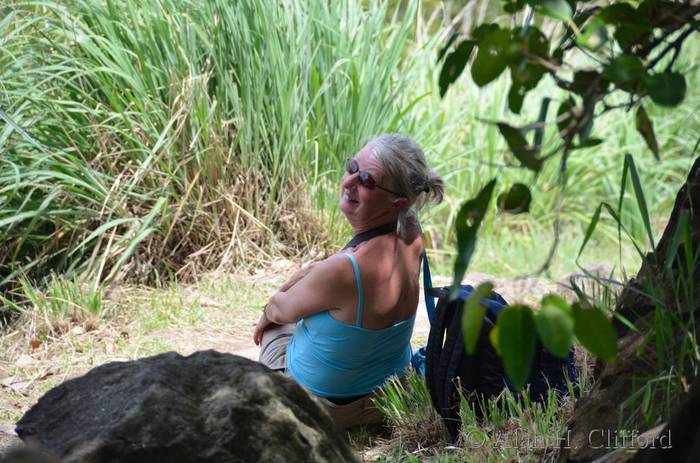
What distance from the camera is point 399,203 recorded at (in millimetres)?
3342

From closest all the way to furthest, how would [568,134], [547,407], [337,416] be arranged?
[568,134] < [547,407] < [337,416]

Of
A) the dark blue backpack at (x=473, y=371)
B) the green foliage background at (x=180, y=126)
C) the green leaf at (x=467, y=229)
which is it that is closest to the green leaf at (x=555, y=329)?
the green leaf at (x=467, y=229)

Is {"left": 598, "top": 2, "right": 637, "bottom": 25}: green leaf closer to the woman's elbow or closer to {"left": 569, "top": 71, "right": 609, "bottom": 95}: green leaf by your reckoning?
{"left": 569, "top": 71, "right": 609, "bottom": 95}: green leaf

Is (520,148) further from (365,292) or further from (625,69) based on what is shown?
(365,292)

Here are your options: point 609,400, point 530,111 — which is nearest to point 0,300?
point 609,400

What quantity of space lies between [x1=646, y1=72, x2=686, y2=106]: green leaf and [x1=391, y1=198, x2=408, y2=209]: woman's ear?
2039 millimetres

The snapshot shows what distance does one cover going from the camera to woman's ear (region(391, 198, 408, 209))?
3.33 metres

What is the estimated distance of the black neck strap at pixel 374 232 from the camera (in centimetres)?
331

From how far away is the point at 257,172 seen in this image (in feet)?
18.6

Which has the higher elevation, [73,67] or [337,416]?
[73,67]

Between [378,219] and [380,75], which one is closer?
[378,219]

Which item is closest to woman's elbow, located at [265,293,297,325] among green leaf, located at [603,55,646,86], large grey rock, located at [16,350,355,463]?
large grey rock, located at [16,350,355,463]

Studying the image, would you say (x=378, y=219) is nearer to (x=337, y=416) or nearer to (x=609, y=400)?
(x=337, y=416)

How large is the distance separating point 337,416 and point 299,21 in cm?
308
